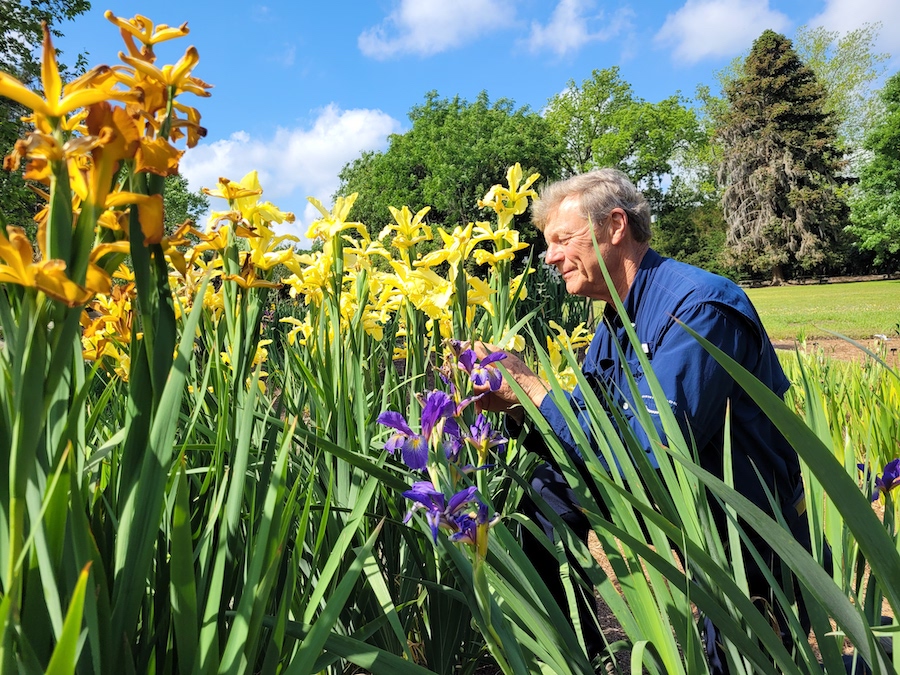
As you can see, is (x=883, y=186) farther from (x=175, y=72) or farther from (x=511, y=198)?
(x=175, y=72)

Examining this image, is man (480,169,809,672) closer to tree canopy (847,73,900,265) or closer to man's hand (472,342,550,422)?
man's hand (472,342,550,422)

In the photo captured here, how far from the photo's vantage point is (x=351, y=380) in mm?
1680

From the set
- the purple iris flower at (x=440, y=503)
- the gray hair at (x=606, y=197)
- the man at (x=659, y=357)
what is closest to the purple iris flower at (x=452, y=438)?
the purple iris flower at (x=440, y=503)

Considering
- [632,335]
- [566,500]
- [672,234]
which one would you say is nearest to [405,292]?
[566,500]

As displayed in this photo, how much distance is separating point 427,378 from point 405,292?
12.0 inches

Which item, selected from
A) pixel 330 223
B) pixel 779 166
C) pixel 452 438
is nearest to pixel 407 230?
pixel 330 223

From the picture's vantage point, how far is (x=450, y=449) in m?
0.96

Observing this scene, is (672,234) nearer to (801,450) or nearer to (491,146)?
(491,146)

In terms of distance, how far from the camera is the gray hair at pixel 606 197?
1891mm

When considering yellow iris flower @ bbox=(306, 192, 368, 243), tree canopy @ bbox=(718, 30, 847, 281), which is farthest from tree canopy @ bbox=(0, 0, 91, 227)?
tree canopy @ bbox=(718, 30, 847, 281)

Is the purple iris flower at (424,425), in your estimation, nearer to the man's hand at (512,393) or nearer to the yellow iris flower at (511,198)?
the man's hand at (512,393)

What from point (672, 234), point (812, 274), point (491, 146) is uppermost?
point (491, 146)

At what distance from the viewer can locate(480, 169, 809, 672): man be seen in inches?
57.2

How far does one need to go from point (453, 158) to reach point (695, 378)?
22901 mm
